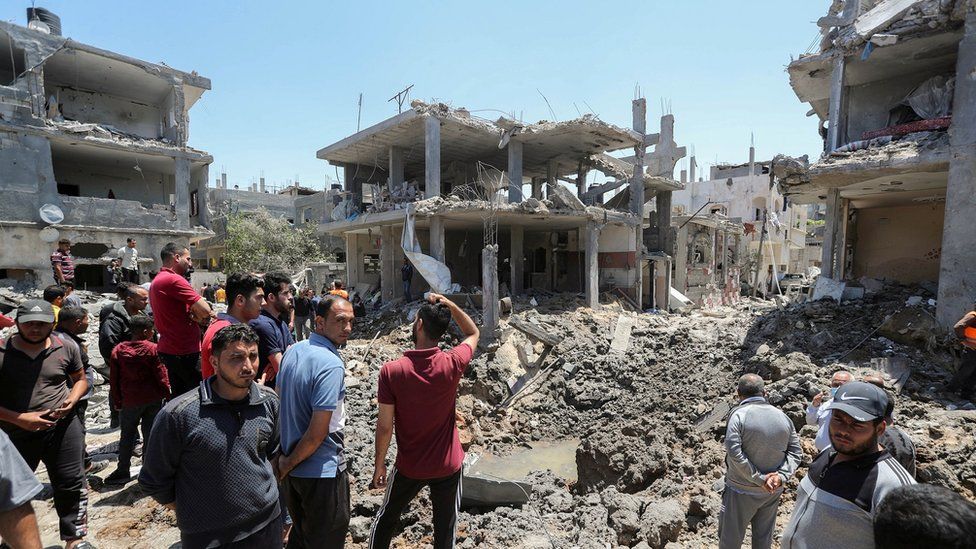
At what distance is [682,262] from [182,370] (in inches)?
892

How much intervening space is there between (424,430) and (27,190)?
17.9 m

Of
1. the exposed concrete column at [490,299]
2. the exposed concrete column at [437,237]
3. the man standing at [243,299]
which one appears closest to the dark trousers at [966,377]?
the exposed concrete column at [490,299]

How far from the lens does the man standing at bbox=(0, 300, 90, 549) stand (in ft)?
9.69

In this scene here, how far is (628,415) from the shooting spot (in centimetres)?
830

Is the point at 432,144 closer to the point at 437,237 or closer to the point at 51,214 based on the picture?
the point at 437,237

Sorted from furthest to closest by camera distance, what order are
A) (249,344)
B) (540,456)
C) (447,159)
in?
(447,159), (540,456), (249,344)

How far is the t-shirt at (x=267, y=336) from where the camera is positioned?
3.40m

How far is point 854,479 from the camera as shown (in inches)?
80.2

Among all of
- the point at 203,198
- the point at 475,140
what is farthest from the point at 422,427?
the point at 203,198

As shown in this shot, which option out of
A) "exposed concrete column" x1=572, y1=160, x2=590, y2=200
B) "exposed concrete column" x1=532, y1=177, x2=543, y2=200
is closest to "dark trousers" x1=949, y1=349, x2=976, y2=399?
"exposed concrete column" x1=572, y1=160, x2=590, y2=200

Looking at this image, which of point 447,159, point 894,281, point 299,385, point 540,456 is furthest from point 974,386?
point 447,159

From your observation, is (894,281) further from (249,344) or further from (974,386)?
(249,344)

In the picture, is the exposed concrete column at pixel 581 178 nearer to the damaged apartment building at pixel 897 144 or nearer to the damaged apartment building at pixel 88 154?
the damaged apartment building at pixel 897 144

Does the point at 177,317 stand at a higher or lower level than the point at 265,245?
lower
